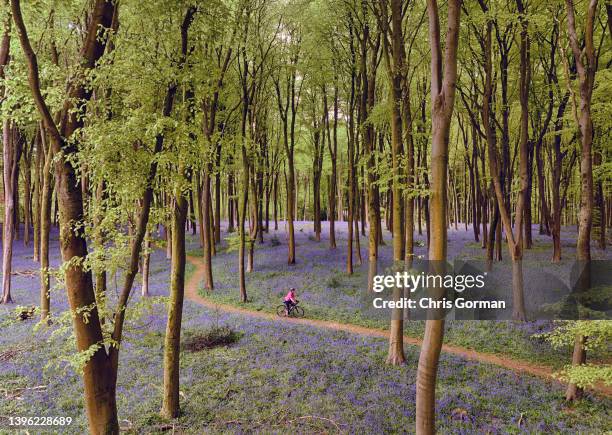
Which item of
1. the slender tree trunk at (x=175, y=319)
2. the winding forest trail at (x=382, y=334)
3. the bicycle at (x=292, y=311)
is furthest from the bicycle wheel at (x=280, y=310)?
the slender tree trunk at (x=175, y=319)

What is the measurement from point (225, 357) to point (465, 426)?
7640 mm

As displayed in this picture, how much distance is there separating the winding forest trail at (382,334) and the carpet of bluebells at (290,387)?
0.77 metres

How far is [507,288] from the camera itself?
1708 cm

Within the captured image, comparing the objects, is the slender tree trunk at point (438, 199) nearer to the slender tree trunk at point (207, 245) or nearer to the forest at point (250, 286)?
the forest at point (250, 286)

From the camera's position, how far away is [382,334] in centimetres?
1467

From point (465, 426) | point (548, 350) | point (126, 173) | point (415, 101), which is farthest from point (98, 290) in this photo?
point (415, 101)

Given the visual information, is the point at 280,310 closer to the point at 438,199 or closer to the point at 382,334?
the point at 382,334

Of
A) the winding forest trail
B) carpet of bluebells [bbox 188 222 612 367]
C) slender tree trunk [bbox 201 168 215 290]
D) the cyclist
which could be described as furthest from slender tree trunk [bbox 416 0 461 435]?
slender tree trunk [bbox 201 168 215 290]

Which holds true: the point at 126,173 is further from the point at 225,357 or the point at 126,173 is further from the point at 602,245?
the point at 602,245

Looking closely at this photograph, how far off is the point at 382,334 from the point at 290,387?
19.4ft

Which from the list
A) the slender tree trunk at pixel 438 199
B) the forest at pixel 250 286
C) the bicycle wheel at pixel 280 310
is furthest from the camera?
the bicycle wheel at pixel 280 310

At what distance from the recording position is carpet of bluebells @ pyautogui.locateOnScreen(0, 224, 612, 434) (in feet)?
27.0

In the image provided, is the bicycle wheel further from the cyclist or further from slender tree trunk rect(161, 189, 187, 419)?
slender tree trunk rect(161, 189, 187, 419)

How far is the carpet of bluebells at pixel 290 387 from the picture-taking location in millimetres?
8227
